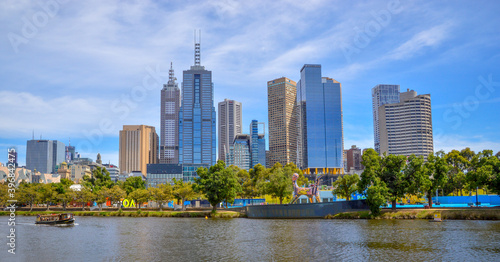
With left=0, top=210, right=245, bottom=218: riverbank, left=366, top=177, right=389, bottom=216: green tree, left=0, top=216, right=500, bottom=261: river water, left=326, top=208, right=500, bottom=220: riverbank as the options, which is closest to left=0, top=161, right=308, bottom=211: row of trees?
left=0, top=210, right=245, bottom=218: riverbank

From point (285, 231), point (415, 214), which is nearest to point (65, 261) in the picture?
point (285, 231)

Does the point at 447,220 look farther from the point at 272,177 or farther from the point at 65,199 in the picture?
the point at 65,199

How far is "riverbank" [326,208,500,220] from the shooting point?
78.3 metres

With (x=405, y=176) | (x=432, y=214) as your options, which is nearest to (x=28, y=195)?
(x=405, y=176)

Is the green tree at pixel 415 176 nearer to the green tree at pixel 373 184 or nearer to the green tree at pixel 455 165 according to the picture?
Answer: the green tree at pixel 373 184

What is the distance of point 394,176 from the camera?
289 ft

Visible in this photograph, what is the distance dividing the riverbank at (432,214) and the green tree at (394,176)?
10.9 feet

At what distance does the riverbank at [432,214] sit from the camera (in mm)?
78312

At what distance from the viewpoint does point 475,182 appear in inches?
3406

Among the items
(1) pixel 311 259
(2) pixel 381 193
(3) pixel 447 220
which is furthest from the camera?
(2) pixel 381 193

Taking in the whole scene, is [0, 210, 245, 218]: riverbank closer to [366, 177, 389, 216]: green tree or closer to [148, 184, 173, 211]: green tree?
[148, 184, 173, 211]: green tree

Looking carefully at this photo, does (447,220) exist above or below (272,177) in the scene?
below

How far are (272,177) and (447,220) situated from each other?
161ft

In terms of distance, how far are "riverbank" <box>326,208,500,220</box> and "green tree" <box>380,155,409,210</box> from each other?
3333 millimetres
